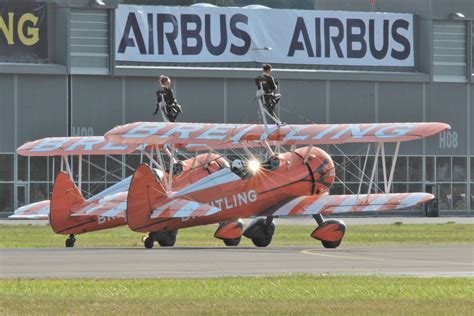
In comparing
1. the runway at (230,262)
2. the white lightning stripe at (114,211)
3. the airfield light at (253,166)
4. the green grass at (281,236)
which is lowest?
the green grass at (281,236)

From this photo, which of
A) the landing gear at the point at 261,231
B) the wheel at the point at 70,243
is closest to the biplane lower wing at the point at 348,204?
the landing gear at the point at 261,231

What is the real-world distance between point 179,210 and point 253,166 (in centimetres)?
269

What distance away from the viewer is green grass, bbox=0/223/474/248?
37.5 metres

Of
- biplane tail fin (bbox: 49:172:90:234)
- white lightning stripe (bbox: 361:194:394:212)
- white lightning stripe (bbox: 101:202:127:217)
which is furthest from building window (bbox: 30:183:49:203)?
white lightning stripe (bbox: 361:194:394:212)

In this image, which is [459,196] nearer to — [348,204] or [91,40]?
[91,40]

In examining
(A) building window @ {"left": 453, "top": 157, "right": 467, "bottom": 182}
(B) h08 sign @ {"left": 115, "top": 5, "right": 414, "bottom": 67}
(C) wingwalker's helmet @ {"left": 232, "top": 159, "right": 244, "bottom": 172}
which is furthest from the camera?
(A) building window @ {"left": 453, "top": 157, "right": 467, "bottom": 182}

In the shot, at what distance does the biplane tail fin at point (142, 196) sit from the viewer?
3222cm

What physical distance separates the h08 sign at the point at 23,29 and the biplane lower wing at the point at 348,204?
28.9m

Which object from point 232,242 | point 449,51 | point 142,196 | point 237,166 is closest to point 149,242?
point 142,196

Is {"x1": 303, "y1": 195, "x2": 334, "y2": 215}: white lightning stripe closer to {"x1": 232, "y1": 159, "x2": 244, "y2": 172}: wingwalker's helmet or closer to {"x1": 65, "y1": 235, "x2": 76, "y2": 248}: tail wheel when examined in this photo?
{"x1": 232, "y1": 159, "x2": 244, "y2": 172}: wingwalker's helmet

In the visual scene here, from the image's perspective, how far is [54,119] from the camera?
6122 centimetres

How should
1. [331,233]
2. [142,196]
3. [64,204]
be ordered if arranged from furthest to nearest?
[64,204]
[331,233]
[142,196]

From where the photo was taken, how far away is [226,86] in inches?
2539

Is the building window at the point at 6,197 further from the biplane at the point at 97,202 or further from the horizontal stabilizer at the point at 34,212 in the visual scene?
the biplane at the point at 97,202
